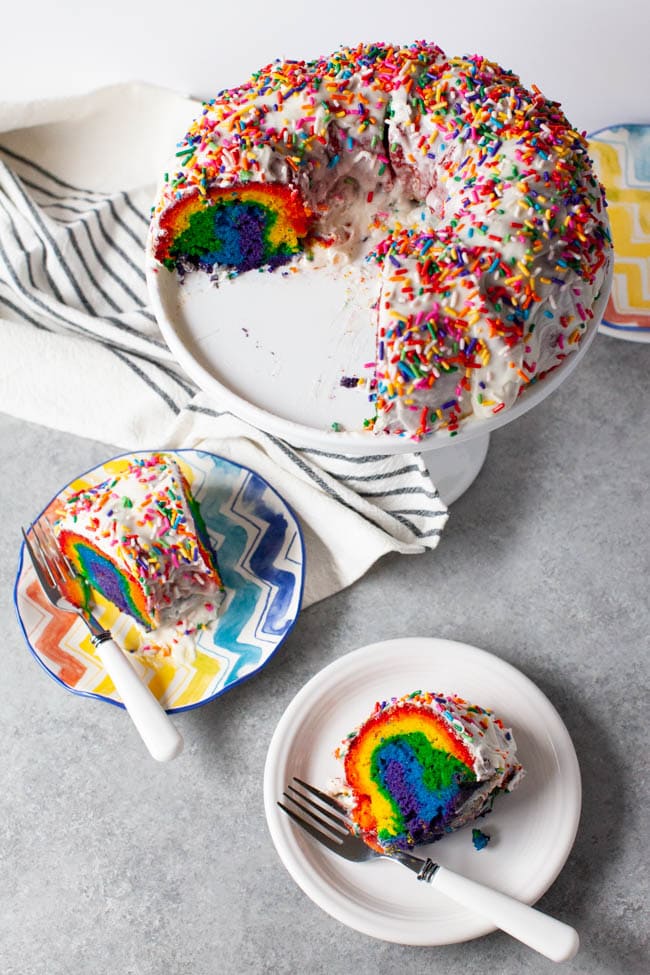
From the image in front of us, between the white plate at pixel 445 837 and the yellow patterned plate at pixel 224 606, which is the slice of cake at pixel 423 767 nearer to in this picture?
the white plate at pixel 445 837

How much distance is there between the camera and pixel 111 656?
2.13m

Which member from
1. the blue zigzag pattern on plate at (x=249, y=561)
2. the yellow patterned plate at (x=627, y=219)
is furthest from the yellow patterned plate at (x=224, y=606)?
the yellow patterned plate at (x=627, y=219)

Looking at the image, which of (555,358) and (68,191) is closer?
(555,358)

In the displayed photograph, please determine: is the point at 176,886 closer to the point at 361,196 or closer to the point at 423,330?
the point at 423,330

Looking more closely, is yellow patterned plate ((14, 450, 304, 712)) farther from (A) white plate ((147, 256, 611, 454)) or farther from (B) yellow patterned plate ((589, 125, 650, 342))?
(B) yellow patterned plate ((589, 125, 650, 342))

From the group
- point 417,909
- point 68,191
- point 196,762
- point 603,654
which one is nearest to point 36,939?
point 196,762

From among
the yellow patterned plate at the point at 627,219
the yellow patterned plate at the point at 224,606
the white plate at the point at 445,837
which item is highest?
the yellow patterned plate at the point at 627,219

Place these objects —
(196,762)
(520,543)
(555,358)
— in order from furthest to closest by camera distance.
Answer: (520,543) < (196,762) < (555,358)

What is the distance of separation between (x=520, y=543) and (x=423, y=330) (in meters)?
0.68

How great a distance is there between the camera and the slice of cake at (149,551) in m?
2.16

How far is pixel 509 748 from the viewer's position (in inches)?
76.9

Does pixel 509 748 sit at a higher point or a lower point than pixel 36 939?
higher

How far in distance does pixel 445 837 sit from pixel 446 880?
0.17m

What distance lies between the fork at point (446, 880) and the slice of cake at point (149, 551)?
0.42 m
